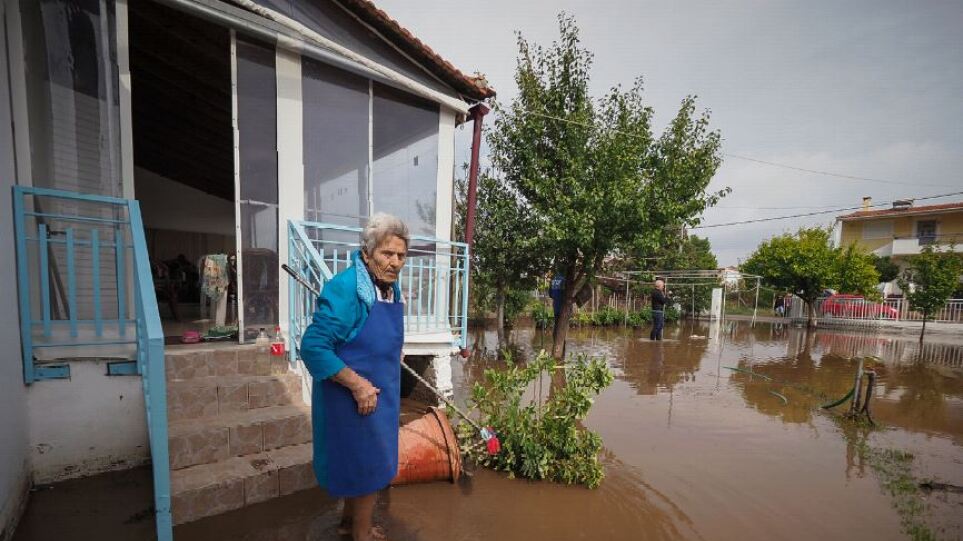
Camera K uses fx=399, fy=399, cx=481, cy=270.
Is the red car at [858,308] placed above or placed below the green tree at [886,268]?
below

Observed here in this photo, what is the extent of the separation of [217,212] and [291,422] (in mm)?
7132

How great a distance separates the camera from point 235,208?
3.81m

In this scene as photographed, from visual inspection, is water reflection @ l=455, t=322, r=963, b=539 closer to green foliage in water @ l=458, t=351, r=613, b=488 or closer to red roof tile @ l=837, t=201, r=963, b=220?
green foliage in water @ l=458, t=351, r=613, b=488

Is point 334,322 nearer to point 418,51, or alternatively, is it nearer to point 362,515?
point 362,515

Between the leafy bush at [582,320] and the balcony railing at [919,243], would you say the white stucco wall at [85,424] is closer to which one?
the leafy bush at [582,320]

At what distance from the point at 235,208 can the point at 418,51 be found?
275cm

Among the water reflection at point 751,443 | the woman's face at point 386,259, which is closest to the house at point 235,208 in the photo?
the woman's face at point 386,259

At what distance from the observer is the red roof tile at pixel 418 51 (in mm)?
4332

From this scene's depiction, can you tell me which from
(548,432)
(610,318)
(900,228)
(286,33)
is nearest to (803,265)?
(610,318)

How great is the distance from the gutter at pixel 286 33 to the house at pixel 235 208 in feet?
0.06

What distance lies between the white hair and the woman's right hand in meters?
0.59

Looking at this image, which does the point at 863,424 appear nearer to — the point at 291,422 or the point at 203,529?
the point at 291,422

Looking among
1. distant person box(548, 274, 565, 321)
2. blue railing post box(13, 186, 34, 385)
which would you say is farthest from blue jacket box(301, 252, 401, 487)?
distant person box(548, 274, 565, 321)

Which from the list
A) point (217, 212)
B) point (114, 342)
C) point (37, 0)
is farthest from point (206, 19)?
point (217, 212)
